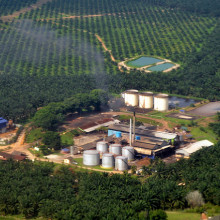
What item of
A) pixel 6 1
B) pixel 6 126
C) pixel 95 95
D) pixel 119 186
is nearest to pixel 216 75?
pixel 95 95

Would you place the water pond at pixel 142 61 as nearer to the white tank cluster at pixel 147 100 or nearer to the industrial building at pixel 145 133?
the white tank cluster at pixel 147 100

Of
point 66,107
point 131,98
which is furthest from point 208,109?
point 66,107

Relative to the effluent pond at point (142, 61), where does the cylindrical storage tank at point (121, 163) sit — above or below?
above

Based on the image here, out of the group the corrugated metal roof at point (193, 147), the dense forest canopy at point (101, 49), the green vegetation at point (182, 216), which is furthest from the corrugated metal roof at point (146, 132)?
the green vegetation at point (182, 216)

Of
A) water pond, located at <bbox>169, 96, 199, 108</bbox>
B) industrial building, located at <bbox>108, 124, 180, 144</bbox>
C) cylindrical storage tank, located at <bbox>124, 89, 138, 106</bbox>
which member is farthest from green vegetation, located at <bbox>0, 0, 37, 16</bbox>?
industrial building, located at <bbox>108, 124, 180, 144</bbox>

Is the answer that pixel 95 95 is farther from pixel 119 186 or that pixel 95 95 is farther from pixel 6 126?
pixel 119 186
